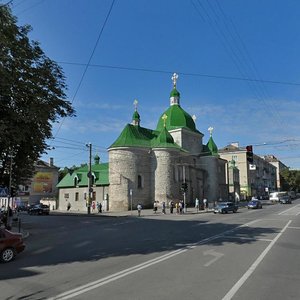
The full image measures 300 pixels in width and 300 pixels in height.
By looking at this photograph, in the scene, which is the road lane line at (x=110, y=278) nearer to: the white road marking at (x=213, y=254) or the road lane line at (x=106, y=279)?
the road lane line at (x=106, y=279)

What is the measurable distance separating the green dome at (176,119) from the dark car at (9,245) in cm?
5479

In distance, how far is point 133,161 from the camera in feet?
194

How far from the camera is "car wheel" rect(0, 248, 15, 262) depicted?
1274 centimetres

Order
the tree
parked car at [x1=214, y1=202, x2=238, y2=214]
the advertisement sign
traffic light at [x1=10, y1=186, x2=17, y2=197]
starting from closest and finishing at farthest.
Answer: the tree < traffic light at [x1=10, y1=186, x2=17, y2=197] < parked car at [x1=214, y1=202, x2=238, y2=214] < the advertisement sign

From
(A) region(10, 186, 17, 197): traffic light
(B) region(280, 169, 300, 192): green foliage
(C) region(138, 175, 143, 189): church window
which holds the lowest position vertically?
(A) region(10, 186, 17, 197): traffic light

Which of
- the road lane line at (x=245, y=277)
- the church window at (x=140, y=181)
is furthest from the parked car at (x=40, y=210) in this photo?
the road lane line at (x=245, y=277)

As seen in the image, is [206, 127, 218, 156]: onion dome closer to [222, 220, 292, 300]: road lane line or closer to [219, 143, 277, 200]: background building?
[219, 143, 277, 200]: background building

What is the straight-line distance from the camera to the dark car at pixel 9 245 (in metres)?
12.8

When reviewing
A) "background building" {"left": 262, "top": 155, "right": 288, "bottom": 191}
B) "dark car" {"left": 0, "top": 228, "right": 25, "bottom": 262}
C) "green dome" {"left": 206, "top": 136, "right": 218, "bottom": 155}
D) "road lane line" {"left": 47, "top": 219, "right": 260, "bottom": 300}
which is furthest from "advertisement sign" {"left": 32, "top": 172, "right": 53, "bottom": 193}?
"background building" {"left": 262, "top": 155, "right": 288, "bottom": 191}

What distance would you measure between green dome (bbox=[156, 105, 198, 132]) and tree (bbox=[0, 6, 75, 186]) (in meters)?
46.3

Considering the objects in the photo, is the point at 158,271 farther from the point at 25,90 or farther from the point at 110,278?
the point at 25,90

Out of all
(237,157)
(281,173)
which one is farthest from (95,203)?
(281,173)

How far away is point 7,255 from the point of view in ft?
42.3

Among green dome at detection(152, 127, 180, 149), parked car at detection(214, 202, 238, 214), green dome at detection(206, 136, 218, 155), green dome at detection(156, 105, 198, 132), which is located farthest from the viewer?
green dome at detection(206, 136, 218, 155)
